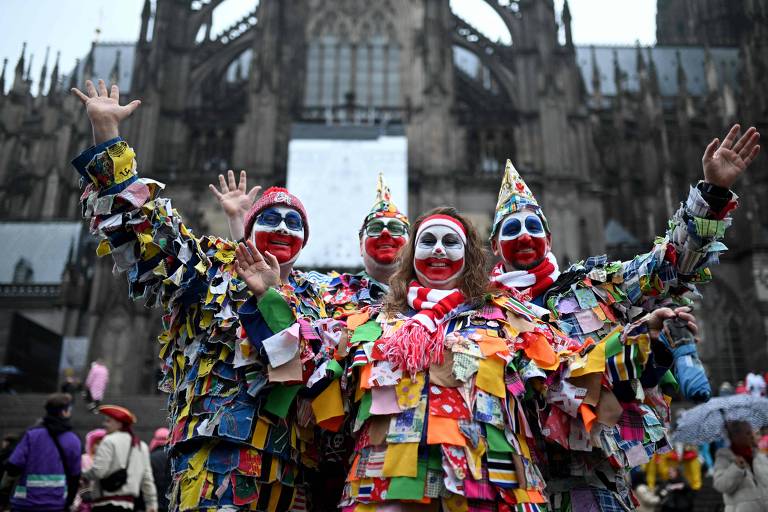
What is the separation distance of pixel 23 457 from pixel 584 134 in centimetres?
2392

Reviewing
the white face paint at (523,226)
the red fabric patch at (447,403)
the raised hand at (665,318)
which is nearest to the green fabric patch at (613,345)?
the raised hand at (665,318)

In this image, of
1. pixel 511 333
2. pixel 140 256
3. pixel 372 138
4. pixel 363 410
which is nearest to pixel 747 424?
pixel 511 333

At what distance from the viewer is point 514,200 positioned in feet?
12.7

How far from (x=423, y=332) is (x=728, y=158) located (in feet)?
5.43

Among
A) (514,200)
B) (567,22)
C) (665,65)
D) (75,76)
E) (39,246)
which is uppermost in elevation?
(665,65)

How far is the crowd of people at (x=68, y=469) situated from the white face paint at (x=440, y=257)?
11.7 ft

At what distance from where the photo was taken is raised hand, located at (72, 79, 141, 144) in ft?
10.2

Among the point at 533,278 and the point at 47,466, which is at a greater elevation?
the point at 533,278

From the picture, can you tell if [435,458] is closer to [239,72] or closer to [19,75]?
[239,72]

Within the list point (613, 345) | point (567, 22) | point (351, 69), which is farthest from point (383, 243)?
point (567, 22)

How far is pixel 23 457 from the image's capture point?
551 centimetres

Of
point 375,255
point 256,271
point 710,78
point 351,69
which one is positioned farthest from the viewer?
point 710,78

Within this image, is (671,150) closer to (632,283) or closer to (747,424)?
(747,424)

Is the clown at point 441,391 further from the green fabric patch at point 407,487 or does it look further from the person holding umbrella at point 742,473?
the person holding umbrella at point 742,473
